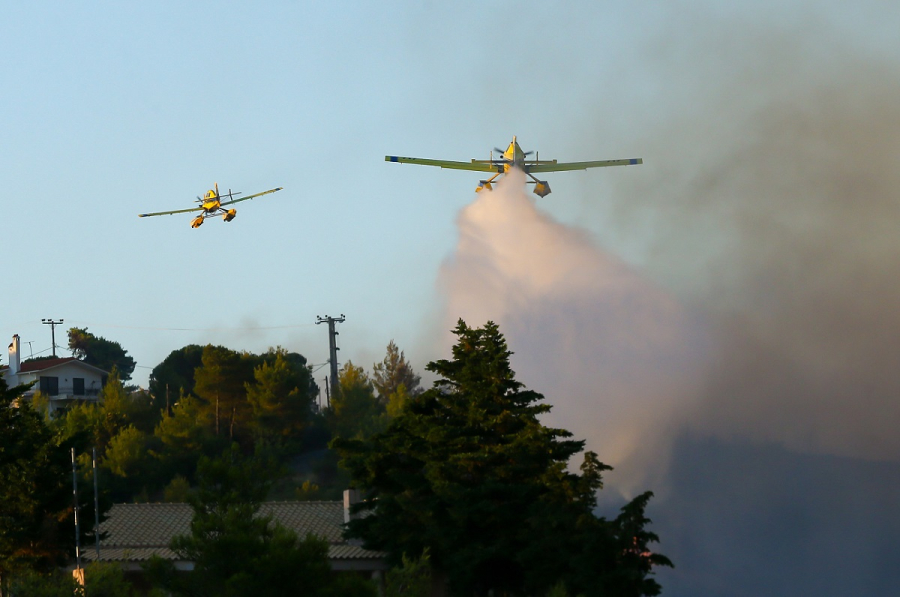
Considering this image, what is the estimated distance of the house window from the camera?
133000 millimetres

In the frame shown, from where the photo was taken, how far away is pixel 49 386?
134 m

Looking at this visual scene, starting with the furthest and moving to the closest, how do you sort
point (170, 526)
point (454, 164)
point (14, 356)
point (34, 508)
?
point (14, 356) < point (454, 164) < point (170, 526) < point (34, 508)

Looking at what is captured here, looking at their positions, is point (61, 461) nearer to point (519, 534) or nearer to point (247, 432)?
point (519, 534)

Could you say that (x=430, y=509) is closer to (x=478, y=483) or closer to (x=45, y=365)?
(x=478, y=483)

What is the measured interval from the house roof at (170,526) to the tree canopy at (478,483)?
4.99 feet

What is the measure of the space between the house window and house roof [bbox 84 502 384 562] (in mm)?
70320

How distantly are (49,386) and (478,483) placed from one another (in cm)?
9192

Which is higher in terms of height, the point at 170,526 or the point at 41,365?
the point at 41,365

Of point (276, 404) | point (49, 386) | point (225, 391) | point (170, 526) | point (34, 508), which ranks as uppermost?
point (49, 386)

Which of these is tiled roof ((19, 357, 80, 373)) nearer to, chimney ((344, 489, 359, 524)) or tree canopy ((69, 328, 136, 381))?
tree canopy ((69, 328, 136, 381))

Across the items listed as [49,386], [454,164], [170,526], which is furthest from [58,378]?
[170,526]

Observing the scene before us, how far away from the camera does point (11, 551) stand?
4706 cm

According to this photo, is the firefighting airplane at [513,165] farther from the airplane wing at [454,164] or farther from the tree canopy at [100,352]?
the tree canopy at [100,352]

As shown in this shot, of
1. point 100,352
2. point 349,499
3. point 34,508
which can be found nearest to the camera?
point 34,508
